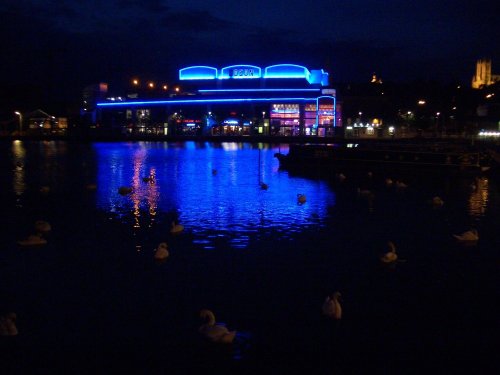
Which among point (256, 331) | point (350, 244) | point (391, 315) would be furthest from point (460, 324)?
point (350, 244)

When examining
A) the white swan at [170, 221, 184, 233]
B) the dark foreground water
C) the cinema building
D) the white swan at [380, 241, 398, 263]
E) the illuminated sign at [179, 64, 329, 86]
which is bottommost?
the dark foreground water

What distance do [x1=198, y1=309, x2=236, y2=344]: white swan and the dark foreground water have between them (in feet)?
0.40

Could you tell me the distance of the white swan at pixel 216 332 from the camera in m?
8.35

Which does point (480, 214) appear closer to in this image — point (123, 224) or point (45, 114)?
point (123, 224)

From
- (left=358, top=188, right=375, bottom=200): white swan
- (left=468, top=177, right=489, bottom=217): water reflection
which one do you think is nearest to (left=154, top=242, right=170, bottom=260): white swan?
(left=468, top=177, right=489, bottom=217): water reflection

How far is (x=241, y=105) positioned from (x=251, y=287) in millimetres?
88998

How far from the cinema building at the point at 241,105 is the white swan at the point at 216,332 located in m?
82.7

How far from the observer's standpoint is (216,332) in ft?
27.5

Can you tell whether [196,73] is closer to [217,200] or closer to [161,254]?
[217,200]

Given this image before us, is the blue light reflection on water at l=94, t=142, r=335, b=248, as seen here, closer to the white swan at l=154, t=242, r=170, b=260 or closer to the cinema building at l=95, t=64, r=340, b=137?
the white swan at l=154, t=242, r=170, b=260

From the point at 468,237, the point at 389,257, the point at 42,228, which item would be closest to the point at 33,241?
the point at 42,228

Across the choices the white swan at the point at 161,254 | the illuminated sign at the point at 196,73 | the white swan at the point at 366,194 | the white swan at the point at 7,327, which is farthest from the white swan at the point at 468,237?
the illuminated sign at the point at 196,73

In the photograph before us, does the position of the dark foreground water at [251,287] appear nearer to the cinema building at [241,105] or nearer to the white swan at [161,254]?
the white swan at [161,254]

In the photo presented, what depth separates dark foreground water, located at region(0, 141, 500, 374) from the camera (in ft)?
26.5
